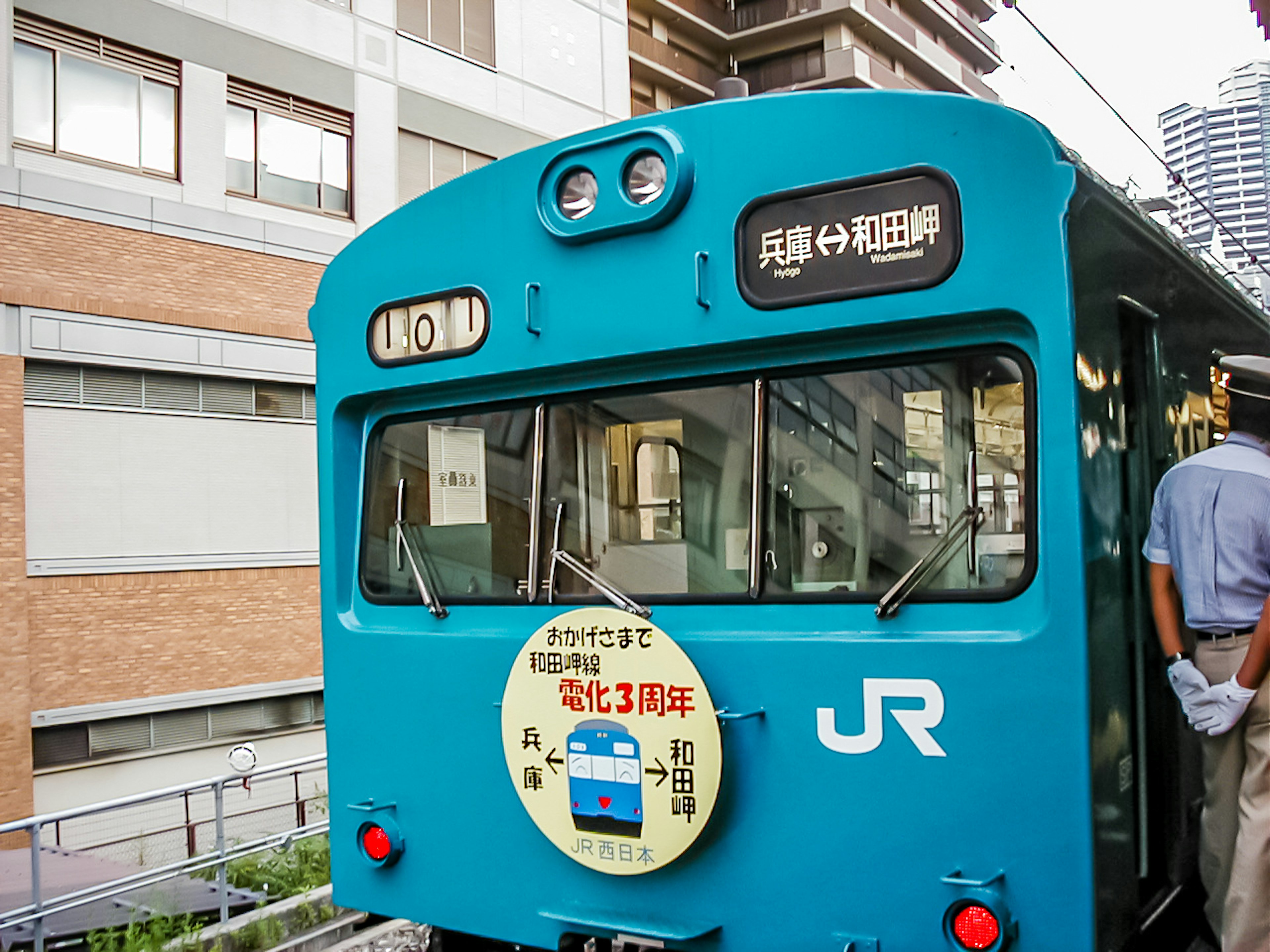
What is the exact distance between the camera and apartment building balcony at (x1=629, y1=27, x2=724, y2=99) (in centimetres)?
3488

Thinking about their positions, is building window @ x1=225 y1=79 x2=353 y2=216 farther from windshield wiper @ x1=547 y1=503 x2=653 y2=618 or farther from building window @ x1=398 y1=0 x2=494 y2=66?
windshield wiper @ x1=547 y1=503 x2=653 y2=618

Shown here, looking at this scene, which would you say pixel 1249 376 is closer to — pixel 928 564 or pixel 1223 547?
pixel 1223 547

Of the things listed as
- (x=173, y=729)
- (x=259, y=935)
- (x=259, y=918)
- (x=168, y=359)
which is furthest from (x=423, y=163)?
(x=259, y=935)

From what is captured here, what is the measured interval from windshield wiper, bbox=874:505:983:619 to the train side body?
0.13ft

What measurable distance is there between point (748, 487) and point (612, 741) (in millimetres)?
831

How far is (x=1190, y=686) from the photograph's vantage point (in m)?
3.38

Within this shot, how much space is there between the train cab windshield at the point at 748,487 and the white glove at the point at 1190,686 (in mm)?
673

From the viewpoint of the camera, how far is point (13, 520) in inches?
476

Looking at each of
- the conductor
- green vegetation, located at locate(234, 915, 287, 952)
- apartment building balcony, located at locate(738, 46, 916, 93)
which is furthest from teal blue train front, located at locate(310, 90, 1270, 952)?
apartment building balcony, located at locate(738, 46, 916, 93)

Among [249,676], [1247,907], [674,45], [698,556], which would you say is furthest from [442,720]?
[674,45]

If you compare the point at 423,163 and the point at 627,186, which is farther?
the point at 423,163

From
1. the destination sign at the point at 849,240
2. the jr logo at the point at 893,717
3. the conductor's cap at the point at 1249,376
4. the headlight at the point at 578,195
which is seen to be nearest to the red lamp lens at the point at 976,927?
the jr logo at the point at 893,717

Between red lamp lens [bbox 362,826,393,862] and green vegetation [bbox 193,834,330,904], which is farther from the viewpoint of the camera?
green vegetation [bbox 193,834,330,904]

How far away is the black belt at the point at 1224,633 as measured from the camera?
133 inches
